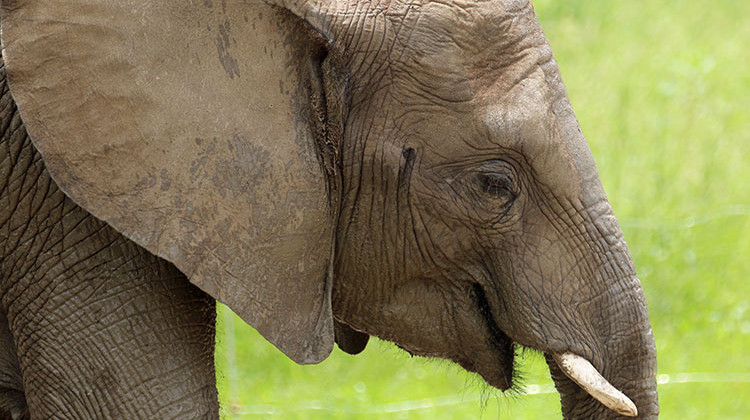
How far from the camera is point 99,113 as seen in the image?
2824mm

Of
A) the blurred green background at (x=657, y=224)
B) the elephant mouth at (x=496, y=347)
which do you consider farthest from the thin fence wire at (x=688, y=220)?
the elephant mouth at (x=496, y=347)

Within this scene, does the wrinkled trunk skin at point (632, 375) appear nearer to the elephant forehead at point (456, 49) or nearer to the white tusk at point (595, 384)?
the white tusk at point (595, 384)

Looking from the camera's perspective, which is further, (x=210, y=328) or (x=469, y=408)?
(x=469, y=408)

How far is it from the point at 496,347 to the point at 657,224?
503cm

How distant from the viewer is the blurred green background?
6.86 meters

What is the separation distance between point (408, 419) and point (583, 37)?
14.3ft

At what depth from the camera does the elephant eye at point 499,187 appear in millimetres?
3105

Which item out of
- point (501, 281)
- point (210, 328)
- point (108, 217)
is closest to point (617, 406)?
point (501, 281)

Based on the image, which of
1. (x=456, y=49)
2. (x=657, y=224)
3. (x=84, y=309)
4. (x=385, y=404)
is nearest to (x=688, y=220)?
(x=657, y=224)

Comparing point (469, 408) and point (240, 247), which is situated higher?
point (240, 247)

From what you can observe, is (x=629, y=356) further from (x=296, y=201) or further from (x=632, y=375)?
(x=296, y=201)

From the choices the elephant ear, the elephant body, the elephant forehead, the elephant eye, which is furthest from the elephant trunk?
the elephant body

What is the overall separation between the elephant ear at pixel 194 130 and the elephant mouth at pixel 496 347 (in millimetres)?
459

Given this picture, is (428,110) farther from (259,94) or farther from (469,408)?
(469,408)
